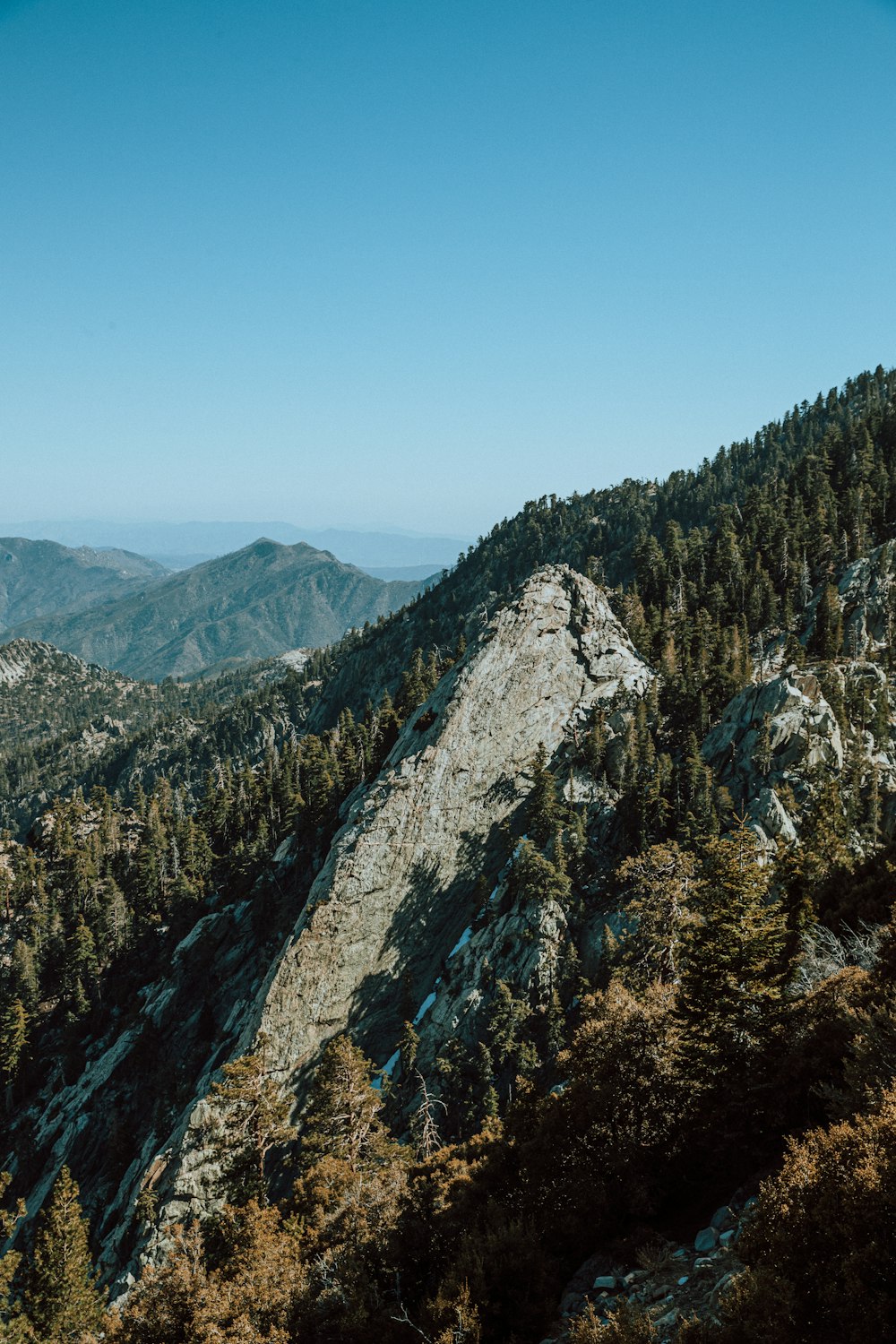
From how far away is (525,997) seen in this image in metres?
55.1

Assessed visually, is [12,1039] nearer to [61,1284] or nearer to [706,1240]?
[61,1284]

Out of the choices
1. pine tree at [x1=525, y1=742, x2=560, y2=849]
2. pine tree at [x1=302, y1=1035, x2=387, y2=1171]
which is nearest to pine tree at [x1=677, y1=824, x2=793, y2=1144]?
pine tree at [x1=302, y1=1035, x2=387, y2=1171]

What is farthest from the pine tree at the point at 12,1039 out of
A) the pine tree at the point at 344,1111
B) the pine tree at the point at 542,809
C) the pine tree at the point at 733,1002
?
the pine tree at the point at 733,1002

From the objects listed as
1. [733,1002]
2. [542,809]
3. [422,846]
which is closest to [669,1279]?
[733,1002]

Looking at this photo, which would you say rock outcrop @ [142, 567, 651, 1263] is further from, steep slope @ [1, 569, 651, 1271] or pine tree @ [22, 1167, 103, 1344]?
pine tree @ [22, 1167, 103, 1344]

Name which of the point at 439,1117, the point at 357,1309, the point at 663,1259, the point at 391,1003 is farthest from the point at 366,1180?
the point at 391,1003

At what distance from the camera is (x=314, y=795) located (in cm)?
8681

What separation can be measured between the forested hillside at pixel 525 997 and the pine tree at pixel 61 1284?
0.15m

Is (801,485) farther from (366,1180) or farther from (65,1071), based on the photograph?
(65,1071)

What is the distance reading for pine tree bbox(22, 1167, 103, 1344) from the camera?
3350 cm

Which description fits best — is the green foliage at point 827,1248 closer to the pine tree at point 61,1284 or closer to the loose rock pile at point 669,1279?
the loose rock pile at point 669,1279

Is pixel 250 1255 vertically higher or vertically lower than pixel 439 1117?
higher

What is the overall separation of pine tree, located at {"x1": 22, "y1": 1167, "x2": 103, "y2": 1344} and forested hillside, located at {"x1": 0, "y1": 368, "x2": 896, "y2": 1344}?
0.15 m

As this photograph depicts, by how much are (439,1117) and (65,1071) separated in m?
56.5
